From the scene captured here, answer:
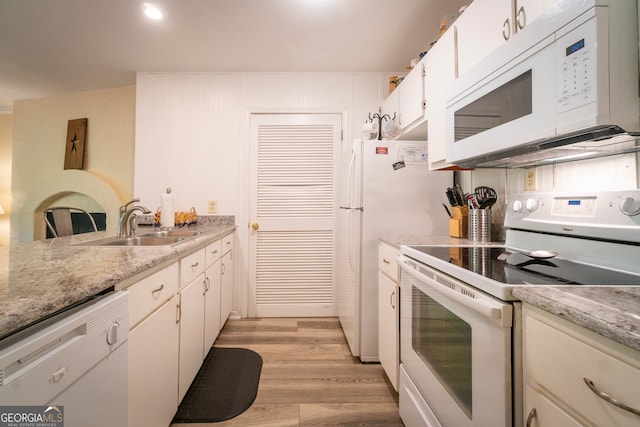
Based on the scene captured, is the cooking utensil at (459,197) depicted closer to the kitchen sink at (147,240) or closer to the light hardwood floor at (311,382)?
the light hardwood floor at (311,382)

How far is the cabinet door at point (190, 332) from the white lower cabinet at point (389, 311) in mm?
1094

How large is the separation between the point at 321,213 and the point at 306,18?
157 cm

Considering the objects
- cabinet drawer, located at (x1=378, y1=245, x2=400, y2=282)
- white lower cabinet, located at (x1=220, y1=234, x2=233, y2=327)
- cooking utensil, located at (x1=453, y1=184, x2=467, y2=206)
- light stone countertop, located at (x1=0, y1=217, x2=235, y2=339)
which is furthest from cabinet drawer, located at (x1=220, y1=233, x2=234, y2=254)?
cooking utensil, located at (x1=453, y1=184, x2=467, y2=206)

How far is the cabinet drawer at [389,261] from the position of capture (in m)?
1.50

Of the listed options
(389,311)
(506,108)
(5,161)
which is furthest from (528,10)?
(5,161)

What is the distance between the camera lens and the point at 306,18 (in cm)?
190

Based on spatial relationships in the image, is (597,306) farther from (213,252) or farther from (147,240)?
(147,240)

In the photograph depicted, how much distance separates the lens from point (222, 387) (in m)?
1.62

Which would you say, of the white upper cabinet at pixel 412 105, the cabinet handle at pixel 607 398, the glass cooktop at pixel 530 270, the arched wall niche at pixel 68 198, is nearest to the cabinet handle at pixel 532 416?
the cabinet handle at pixel 607 398

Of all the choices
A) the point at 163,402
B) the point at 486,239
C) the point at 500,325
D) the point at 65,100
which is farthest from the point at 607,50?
the point at 65,100

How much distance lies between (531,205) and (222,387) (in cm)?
186

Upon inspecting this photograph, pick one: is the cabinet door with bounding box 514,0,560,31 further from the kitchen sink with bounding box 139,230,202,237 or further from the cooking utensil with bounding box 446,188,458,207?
the kitchen sink with bounding box 139,230,202,237

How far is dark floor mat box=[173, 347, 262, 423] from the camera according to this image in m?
1.41

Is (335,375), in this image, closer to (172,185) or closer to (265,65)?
(172,185)
